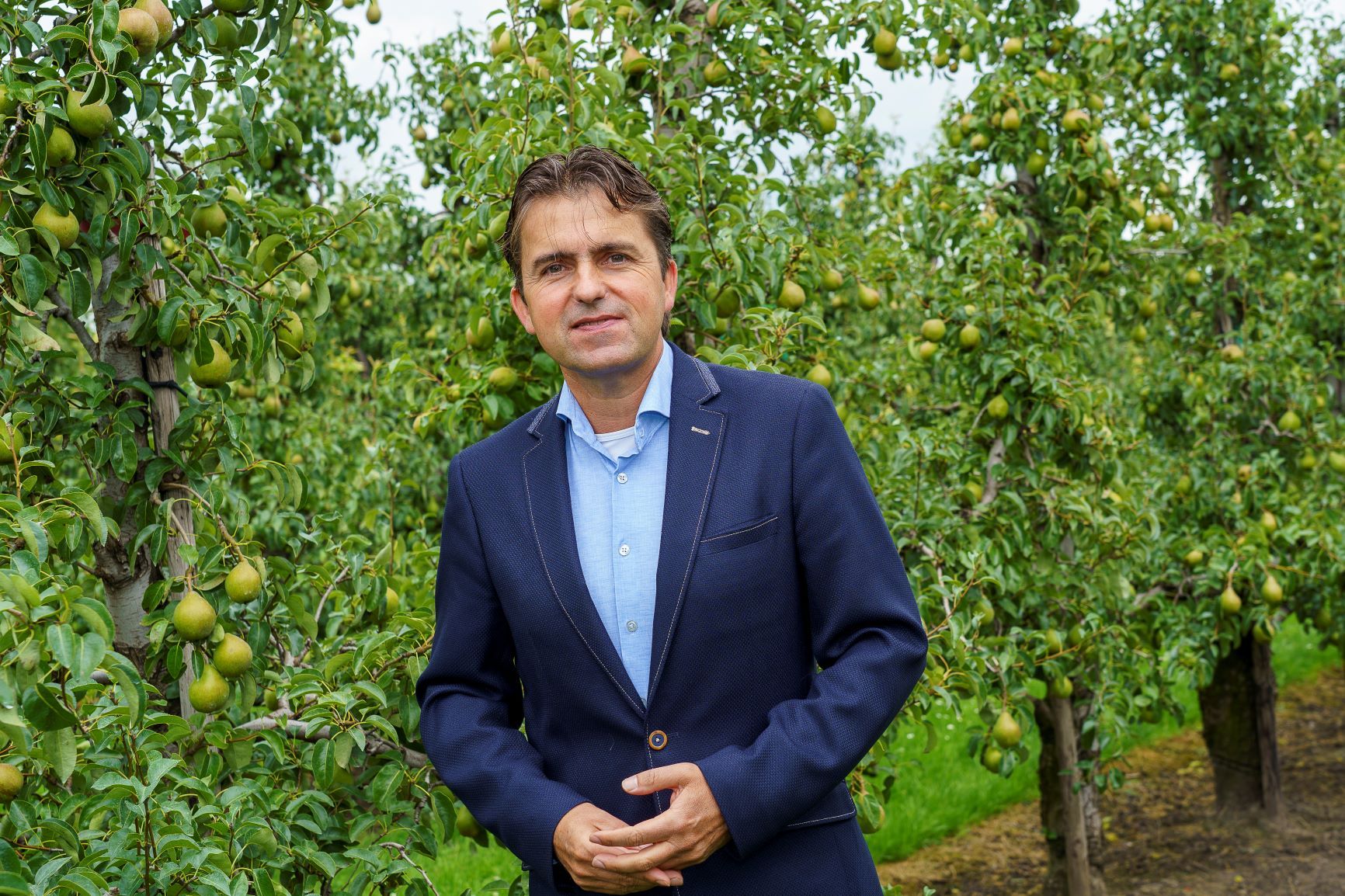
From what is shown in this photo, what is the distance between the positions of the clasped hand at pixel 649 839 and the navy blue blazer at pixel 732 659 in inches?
1.1

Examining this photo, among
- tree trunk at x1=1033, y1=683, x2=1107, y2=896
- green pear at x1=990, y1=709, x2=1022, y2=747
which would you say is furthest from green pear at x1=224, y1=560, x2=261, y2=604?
tree trunk at x1=1033, y1=683, x2=1107, y2=896

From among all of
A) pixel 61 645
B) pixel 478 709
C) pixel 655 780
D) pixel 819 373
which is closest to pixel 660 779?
pixel 655 780

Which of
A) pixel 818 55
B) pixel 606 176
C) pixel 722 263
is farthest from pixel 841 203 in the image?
pixel 606 176

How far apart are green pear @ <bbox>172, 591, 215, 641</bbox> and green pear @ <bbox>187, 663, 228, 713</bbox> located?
8 cm

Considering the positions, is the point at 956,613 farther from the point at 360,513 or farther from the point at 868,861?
the point at 360,513

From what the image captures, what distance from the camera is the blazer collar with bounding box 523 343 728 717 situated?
1682 millimetres

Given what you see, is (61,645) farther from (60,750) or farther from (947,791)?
(947,791)

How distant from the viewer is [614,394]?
184 centimetres

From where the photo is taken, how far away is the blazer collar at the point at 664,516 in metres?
1.68

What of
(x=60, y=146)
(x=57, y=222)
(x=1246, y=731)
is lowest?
(x=1246, y=731)

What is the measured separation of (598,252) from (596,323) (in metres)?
0.11

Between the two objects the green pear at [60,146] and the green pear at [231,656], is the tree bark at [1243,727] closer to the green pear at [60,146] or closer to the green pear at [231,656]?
the green pear at [231,656]

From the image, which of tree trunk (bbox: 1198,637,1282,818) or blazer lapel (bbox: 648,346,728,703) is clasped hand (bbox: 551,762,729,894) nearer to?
blazer lapel (bbox: 648,346,728,703)

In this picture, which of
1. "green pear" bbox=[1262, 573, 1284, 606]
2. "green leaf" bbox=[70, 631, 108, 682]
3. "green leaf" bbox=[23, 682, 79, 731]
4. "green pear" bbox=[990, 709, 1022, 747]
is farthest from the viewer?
"green pear" bbox=[1262, 573, 1284, 606]
